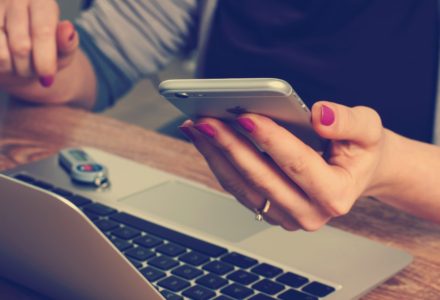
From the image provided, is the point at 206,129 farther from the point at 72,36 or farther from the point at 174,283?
the point at 72,36

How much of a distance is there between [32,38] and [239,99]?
43cm

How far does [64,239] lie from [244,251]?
18 cm

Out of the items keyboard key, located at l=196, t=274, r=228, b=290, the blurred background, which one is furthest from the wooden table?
the blurred background

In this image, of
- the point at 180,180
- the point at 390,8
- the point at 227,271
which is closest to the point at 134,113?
the point at 390,8

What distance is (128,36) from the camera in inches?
46.5

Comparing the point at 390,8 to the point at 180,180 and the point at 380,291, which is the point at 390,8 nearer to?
the point at 180,180

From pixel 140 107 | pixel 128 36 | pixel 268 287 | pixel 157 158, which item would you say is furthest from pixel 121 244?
pixel 140 107

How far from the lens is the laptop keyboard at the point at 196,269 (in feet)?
1.89

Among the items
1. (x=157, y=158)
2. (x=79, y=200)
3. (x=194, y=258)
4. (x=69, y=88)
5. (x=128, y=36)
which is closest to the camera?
(x=194, y=258)

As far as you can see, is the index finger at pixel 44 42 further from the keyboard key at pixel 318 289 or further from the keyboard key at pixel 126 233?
the keyboard key at pixel 318 289

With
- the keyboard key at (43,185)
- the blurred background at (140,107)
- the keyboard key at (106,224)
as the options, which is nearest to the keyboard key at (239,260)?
the keyboard key at (106,224)

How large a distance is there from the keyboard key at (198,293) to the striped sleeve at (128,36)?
0.63 meters

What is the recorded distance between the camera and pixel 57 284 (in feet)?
1.84

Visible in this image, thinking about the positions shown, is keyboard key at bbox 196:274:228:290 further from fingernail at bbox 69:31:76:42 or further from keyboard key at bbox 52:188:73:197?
fingernail at bbox 69:31:76:42
